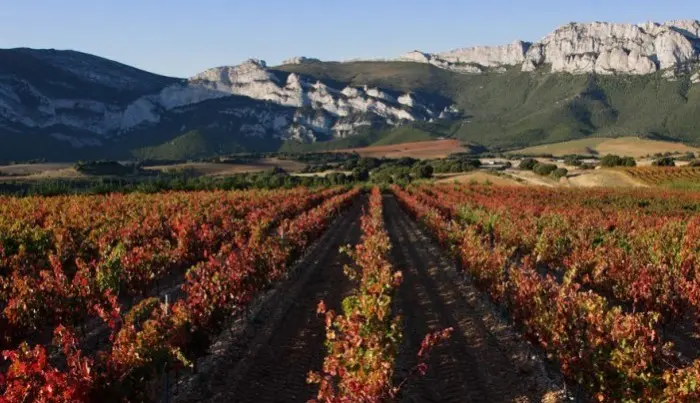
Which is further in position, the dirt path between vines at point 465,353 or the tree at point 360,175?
the tree at point 360,175

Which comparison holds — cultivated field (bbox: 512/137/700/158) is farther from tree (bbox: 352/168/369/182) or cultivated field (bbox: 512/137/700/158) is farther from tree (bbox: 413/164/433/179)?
tree (bbox: 352/168/369/182)

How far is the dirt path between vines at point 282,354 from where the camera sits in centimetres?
1105

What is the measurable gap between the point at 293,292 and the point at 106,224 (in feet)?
39.6

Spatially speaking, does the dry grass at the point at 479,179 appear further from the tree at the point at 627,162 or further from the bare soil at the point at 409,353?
the bare soil at the point at 409,353

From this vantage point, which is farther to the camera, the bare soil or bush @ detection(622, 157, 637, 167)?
bush @ detection(622, 157, 637, 167)

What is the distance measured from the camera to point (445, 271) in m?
23.2

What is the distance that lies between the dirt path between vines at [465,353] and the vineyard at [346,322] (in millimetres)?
50

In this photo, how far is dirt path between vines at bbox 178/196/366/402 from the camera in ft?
36.3

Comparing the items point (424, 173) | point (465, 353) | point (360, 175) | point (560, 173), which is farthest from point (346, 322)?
point (360, 175)

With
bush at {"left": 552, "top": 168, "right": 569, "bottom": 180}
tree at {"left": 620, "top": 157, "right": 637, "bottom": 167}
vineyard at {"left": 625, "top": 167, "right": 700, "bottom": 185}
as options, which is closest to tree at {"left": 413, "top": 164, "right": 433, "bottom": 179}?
bush at {"left": 552, "top": 168, "right": 569, "bottom": 180}

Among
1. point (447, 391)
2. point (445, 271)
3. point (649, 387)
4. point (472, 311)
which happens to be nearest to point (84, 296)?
point (447, 391)

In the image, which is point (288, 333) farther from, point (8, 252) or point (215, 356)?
point (8, 252)

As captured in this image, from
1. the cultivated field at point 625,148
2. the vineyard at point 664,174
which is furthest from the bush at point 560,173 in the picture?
the cultivated field at point 625,148

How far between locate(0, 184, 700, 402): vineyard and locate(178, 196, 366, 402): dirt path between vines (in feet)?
0.17
